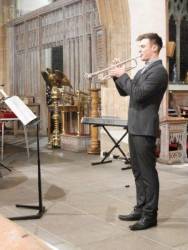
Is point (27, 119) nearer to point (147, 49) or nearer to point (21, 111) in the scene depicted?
point (21, 111)

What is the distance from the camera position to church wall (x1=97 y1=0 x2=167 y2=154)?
6.64m

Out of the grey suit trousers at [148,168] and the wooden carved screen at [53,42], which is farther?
the wooden carved screen at [53,42]

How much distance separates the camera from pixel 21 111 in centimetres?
392

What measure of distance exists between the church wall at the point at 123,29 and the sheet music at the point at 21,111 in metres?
3.08

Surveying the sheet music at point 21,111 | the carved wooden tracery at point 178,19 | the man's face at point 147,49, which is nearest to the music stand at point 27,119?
the sheet music at point 21,111

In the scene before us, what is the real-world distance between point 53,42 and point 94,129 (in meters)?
3.19

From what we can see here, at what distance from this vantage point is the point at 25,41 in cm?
1116

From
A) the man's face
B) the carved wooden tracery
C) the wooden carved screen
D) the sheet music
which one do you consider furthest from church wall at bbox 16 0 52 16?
the man's face

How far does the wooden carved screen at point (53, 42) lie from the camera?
8.78 m

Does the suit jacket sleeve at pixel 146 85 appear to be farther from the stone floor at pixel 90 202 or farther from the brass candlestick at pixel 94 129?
the brass candlestick at pixel 94 129

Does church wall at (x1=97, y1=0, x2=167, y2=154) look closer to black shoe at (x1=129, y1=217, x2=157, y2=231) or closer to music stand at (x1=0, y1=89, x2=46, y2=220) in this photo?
music stand at (x1=0, y1=89, x2=46, y2=220)

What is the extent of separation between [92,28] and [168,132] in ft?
10.1

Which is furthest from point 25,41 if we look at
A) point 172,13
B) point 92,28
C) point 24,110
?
point 24,110

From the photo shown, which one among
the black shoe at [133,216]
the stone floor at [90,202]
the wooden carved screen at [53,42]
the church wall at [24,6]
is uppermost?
the church wall at [24,6]
